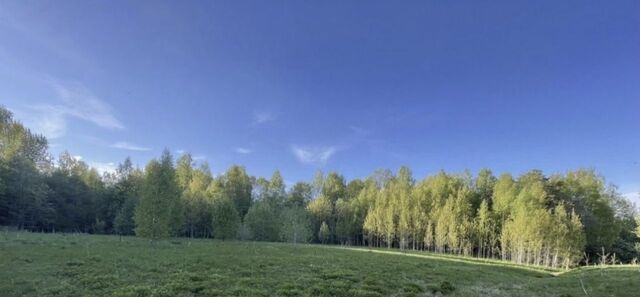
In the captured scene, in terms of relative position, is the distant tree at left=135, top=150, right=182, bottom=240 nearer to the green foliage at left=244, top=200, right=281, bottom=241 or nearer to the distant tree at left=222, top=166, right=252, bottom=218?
the green foliage at left=244, top=200, right=281, bottom=241

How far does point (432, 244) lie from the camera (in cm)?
8875

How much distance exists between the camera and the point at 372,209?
98812mm

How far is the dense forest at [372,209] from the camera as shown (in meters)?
60.1

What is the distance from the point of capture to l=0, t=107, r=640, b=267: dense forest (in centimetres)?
6006

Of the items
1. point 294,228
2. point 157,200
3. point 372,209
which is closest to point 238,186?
point 294,228

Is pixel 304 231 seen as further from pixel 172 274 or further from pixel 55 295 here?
pixel 55 295

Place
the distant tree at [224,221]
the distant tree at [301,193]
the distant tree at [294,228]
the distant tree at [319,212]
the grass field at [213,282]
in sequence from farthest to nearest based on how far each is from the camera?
the distant tree at [301,193] < the distant tree at [319,212] < the distant tree at [294,228] < the distant tree at [224,221] < the grass field at [213,282]

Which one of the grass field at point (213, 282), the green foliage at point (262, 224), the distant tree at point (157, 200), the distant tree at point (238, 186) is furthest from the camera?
the distant tree at point (238, 186)

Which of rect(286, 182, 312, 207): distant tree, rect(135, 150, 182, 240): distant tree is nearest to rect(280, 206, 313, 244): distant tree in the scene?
rect(286, 182, 312, 207): distant tree

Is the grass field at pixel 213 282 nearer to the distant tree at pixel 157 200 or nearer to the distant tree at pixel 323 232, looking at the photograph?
the distant tree at pixel 157 200

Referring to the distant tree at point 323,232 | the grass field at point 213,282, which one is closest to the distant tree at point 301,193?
the distant tree at point 323,232

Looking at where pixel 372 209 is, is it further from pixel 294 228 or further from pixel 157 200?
pixel 157 200

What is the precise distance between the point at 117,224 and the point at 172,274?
7027cm

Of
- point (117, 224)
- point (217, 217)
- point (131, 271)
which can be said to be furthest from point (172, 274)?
point (117, 224)
